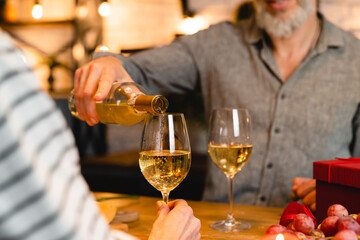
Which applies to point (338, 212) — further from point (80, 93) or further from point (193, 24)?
point (193, 24)

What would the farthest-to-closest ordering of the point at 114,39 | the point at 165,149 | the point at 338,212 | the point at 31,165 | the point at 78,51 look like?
the point at 78,51 → the point at 114,39 → the point at 165,149 → the point at 338,212 → the point at 31,165

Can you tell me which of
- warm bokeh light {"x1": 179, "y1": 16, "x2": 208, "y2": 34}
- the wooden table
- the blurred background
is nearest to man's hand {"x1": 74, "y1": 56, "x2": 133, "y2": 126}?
the wooden table

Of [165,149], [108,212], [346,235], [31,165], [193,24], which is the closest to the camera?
[31,165]

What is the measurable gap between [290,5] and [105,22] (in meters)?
2.28

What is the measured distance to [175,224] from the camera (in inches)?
21.9

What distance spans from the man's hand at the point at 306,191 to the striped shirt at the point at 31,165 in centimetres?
79

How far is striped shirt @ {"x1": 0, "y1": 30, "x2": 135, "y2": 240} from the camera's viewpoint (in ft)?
0.71

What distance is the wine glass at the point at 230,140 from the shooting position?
0.93m

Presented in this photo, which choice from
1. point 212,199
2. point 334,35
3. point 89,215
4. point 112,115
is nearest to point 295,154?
point 212,199

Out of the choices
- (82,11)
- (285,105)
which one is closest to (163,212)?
Result: (285,105)

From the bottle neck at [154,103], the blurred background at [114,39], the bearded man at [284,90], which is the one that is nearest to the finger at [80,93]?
the bottle neck at [154,103]

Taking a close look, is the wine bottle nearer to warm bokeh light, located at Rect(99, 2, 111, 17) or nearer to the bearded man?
the bearded man

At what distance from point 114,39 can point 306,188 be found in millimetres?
2799

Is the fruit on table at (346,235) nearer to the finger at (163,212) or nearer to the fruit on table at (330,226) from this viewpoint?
the fruit on table at (330,226)
